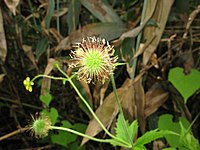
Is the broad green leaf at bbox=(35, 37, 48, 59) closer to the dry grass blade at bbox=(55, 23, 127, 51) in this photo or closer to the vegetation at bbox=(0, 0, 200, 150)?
the vegetation at bbox=(0, 0, 200, 150)

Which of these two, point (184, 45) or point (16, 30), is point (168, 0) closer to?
point (184, 45)

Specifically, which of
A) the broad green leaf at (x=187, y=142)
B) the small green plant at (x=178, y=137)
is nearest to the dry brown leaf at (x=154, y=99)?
the small green plant at (x=178, y=137)

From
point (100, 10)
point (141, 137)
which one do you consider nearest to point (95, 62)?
point (141, 137)

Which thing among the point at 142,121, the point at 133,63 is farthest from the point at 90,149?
the point at 133,63

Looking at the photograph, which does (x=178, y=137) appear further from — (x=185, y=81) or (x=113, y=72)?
(x=113, y=72)

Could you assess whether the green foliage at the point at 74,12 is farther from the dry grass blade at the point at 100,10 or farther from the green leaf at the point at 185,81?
the green leaf at the point at 185,81

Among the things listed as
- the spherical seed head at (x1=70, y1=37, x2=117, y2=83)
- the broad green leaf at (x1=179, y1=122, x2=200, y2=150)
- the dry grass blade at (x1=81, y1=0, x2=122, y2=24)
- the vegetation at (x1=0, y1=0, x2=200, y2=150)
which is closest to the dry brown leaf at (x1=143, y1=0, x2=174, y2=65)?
the vegetation at (x1=0, y1=0, x2=200, y2=150)
